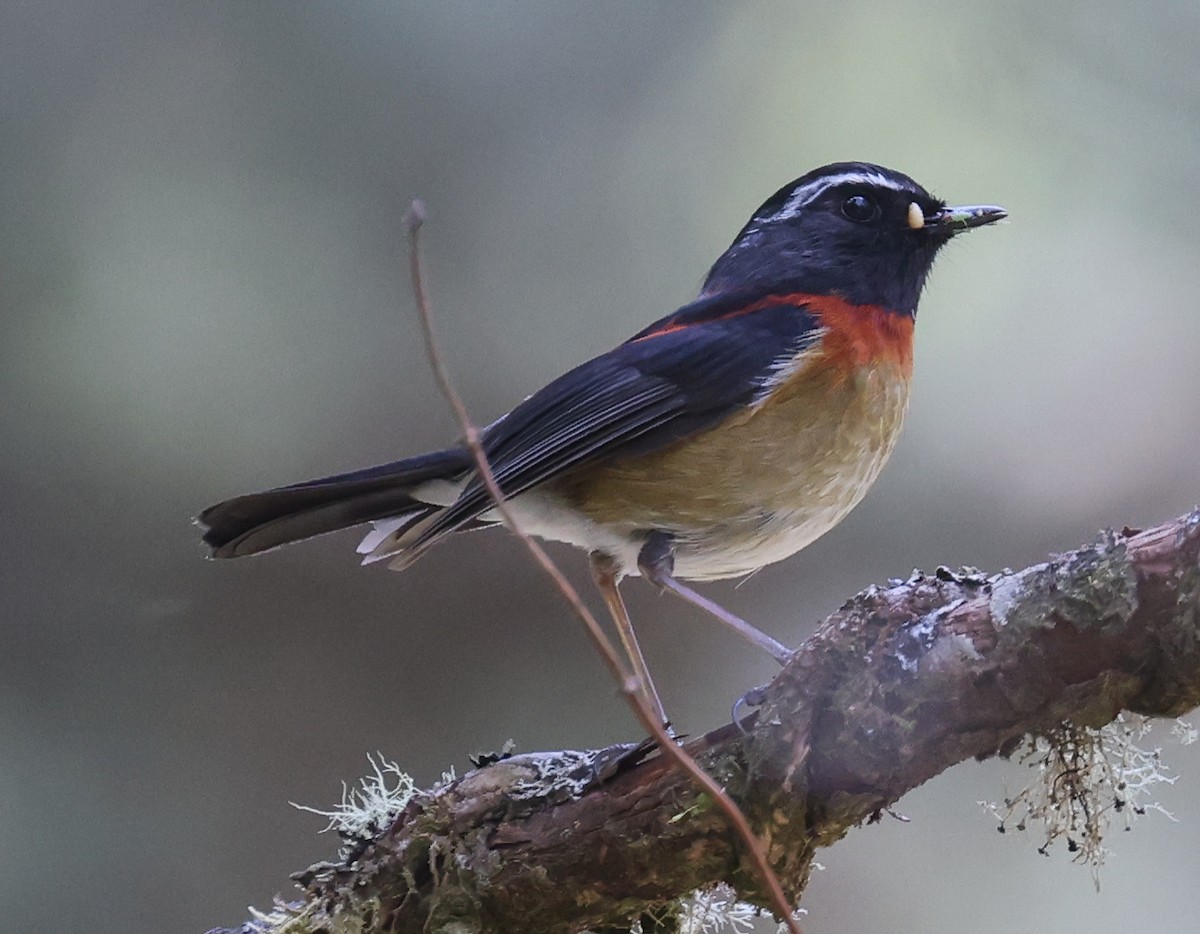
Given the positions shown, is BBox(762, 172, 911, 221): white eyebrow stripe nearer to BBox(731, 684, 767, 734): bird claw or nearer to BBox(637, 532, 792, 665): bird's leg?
BBox(637, 532, 792, 665): bird's leg

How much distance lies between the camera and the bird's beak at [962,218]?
301 centimetres

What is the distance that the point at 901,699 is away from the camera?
1.81 metres

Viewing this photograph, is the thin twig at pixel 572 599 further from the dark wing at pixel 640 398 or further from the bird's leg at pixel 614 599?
the bird's leg at pixel 614 599

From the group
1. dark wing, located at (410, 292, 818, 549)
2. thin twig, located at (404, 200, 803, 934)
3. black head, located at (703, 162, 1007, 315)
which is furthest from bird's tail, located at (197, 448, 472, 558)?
thin twig, located at (404, 200, 803, 934)

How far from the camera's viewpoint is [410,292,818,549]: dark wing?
2.69 meters

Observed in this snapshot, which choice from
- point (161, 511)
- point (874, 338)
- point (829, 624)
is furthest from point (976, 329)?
point (161, 511)

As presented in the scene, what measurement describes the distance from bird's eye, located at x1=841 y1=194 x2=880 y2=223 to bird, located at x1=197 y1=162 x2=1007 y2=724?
0.13 feet

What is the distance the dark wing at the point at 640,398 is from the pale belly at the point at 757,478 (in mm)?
58

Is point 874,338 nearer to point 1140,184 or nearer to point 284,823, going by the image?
point 1140,184

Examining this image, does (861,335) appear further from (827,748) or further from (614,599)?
(827,748)

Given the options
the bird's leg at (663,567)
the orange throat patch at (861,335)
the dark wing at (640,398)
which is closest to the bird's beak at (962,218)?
the orange throat patch at (861,335)

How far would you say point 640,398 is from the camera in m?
2.74

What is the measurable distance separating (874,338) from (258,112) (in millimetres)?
2435

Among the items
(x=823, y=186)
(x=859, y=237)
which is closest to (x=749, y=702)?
(x=859, y=237)
